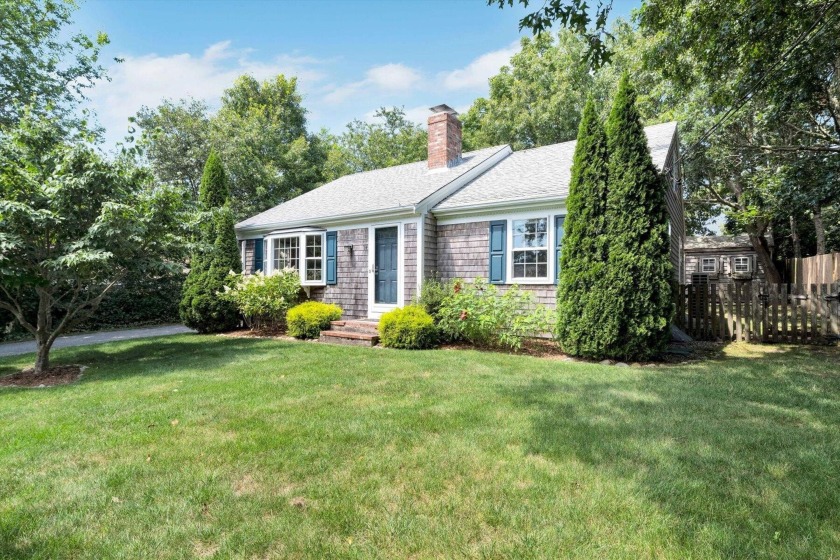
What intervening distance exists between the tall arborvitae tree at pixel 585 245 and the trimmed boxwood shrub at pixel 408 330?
2.36 m

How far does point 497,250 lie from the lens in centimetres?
896

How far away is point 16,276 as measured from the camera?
18.3 ft

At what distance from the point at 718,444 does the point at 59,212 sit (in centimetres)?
776

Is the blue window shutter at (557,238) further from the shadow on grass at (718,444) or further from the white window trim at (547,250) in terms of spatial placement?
the shadow on grass at (718,444)

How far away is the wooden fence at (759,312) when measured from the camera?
310 inches

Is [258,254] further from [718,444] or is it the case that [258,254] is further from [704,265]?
[704,265]

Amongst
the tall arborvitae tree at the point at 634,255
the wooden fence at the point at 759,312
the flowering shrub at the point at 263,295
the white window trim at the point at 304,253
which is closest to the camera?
the tall arborvitae tree at the point at 634,255

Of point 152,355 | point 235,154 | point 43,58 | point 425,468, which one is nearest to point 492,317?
point 425,468

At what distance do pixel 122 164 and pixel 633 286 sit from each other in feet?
25.9

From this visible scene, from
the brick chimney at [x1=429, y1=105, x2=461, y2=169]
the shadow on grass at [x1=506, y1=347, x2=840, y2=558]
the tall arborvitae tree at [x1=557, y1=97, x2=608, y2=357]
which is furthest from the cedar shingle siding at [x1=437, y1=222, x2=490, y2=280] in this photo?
the shadow on grass at [x1=506, y1=347, x2=840, y2=558]

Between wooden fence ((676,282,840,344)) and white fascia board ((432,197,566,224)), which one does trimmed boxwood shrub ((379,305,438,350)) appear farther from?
wooden fence ((676,282,840,344))

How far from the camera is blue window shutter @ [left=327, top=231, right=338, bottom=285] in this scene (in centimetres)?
1088

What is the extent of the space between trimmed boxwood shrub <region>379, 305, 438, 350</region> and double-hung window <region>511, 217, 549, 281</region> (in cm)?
213

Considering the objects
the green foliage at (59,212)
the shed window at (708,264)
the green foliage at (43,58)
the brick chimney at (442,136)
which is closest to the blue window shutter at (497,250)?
the brick chimney at (442,136)
